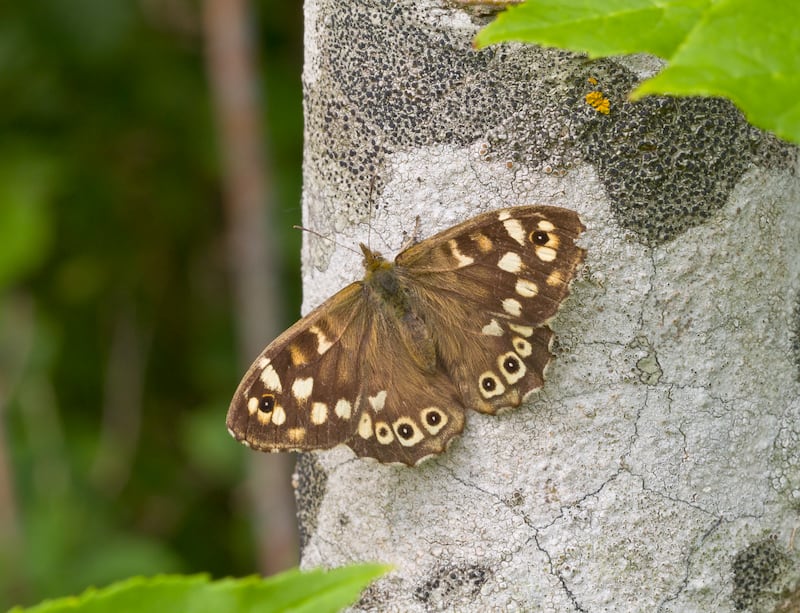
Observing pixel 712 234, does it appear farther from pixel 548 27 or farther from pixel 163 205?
pixel 163 205

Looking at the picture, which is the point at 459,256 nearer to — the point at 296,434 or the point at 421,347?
the point at 421,347

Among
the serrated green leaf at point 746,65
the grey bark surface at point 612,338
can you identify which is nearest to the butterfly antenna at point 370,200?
the grey bark surface at point 612,338

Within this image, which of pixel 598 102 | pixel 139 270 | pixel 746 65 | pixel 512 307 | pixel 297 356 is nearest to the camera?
pixel 746 65

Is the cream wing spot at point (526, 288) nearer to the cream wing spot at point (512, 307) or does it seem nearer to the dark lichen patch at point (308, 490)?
the cream wing spot at point (512, 307)

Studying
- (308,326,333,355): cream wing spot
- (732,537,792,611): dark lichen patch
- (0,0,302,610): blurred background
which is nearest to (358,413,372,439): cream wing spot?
(308,326,333,355): cream wing spot

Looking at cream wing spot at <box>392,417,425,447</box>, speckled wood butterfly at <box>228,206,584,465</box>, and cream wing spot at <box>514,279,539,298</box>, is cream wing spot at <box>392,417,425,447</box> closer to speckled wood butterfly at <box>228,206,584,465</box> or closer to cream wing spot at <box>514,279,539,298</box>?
speckled wood butterfly at <box>228,206,584,465</box>

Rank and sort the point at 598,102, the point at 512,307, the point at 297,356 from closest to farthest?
the point at 598,102 → the point at 512,307 → the point at 297,356

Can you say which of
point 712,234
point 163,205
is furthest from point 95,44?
point 712,234

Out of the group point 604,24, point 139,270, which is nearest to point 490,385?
point 604,24
